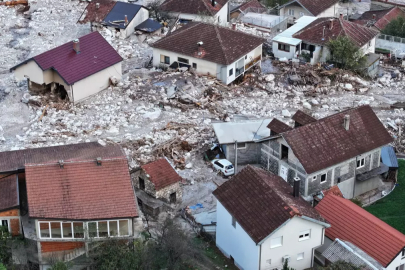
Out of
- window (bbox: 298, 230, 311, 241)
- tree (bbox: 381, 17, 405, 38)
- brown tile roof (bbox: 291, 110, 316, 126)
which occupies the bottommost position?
tree (bbox: 381, 17, 405, 38)

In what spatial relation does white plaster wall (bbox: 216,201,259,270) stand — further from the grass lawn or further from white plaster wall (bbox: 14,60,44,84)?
white plaster wall (bbox: 14,60,44,84)

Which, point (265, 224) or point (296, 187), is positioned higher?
point (296, 187)

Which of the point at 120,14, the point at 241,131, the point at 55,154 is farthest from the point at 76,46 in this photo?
the point at 55,154

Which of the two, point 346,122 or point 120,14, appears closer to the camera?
point 346,122

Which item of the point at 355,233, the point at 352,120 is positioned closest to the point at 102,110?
the point at 352,120

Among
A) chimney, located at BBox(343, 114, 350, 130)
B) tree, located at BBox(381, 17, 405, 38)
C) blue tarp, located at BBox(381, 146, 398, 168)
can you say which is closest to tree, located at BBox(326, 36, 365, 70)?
tree, located at BBox(381, 17, 405, 38)

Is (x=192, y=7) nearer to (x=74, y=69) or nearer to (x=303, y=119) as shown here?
(x=74, y=69)

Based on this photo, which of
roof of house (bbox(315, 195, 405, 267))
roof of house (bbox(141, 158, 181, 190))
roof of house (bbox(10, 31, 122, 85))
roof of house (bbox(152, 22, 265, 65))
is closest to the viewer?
roof of house (bbox(315, 195, 405, 267))

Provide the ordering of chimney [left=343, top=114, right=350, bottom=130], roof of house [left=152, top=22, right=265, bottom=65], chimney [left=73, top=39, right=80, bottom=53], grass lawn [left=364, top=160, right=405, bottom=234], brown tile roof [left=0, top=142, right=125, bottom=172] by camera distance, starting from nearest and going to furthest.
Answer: brown tile roof [left=0, top=142, right=125, bottom=172] < grass lawn [left=364, top=160, right=405, bottom=234] < chimney [left=343, top=114, right=350, bottom=130] < chimney [left=73, top=39, right=80, bottom=53] < roof of house [left=152, top=22, right=265, bottom=65]
